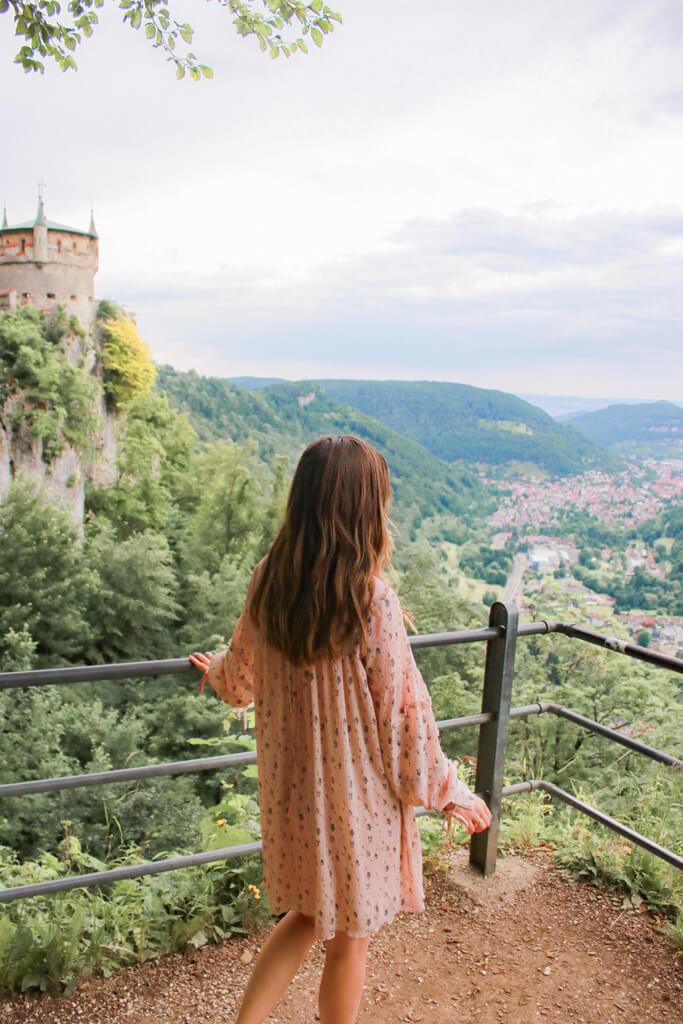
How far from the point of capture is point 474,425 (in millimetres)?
54938

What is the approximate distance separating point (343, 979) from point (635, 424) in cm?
4960

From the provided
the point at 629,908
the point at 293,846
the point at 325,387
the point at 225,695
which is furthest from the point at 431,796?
the point at 325,387

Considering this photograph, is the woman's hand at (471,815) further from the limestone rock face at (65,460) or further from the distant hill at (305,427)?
the distant hill at (305,427)

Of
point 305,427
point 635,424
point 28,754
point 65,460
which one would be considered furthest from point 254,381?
point 28,754

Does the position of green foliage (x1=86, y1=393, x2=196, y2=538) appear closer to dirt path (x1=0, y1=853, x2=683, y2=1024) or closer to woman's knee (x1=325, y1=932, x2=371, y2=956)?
dirt path (x1=0, y1=853, x2=683, y2=1024)

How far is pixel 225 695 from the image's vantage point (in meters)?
1.46

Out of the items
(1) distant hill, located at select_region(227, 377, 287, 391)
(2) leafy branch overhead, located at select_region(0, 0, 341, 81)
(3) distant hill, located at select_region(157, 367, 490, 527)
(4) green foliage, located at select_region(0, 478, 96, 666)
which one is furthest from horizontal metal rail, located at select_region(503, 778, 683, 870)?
(1) distant hill, located at select_region(227, 377, 287, 391)

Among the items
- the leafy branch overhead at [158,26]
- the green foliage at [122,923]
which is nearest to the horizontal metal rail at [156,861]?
the green foliage at [122,923]

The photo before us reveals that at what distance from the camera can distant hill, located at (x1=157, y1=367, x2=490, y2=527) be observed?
44.2m

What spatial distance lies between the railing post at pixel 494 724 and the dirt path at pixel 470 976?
0.12 metres

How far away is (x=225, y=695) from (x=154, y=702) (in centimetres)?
2340

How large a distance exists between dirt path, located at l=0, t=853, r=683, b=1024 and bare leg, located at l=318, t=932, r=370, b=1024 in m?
0.46

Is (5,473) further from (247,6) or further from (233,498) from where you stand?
(247,6)

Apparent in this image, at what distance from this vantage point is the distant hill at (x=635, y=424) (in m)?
42.6
